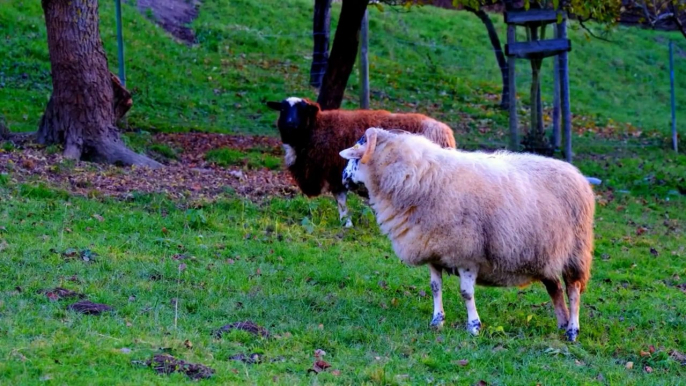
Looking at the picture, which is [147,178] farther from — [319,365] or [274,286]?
[319,365]

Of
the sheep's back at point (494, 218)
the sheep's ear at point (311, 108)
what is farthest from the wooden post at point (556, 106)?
the sheep's back at point (494, 218)

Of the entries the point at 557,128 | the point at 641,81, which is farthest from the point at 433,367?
the point at 641,81

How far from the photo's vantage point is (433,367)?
6.23 meters

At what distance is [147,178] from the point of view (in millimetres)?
11992

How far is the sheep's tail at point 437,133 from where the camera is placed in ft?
39.2

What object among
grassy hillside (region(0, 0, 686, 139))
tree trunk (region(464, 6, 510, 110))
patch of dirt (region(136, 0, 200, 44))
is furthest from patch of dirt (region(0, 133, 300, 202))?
patch of dirt (region(136, 0, 200, 44))

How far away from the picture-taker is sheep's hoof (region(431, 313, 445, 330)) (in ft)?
24.2

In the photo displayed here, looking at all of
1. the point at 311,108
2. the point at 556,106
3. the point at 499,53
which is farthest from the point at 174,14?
the point at 311,108

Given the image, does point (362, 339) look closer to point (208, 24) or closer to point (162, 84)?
point (162, 84)

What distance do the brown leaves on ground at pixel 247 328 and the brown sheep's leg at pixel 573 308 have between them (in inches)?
108

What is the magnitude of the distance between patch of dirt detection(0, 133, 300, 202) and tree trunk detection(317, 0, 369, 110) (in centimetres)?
191

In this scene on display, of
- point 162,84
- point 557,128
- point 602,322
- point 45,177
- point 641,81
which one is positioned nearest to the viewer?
point 602,322

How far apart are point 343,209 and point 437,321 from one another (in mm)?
4396

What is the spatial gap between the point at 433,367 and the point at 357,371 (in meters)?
0.63
